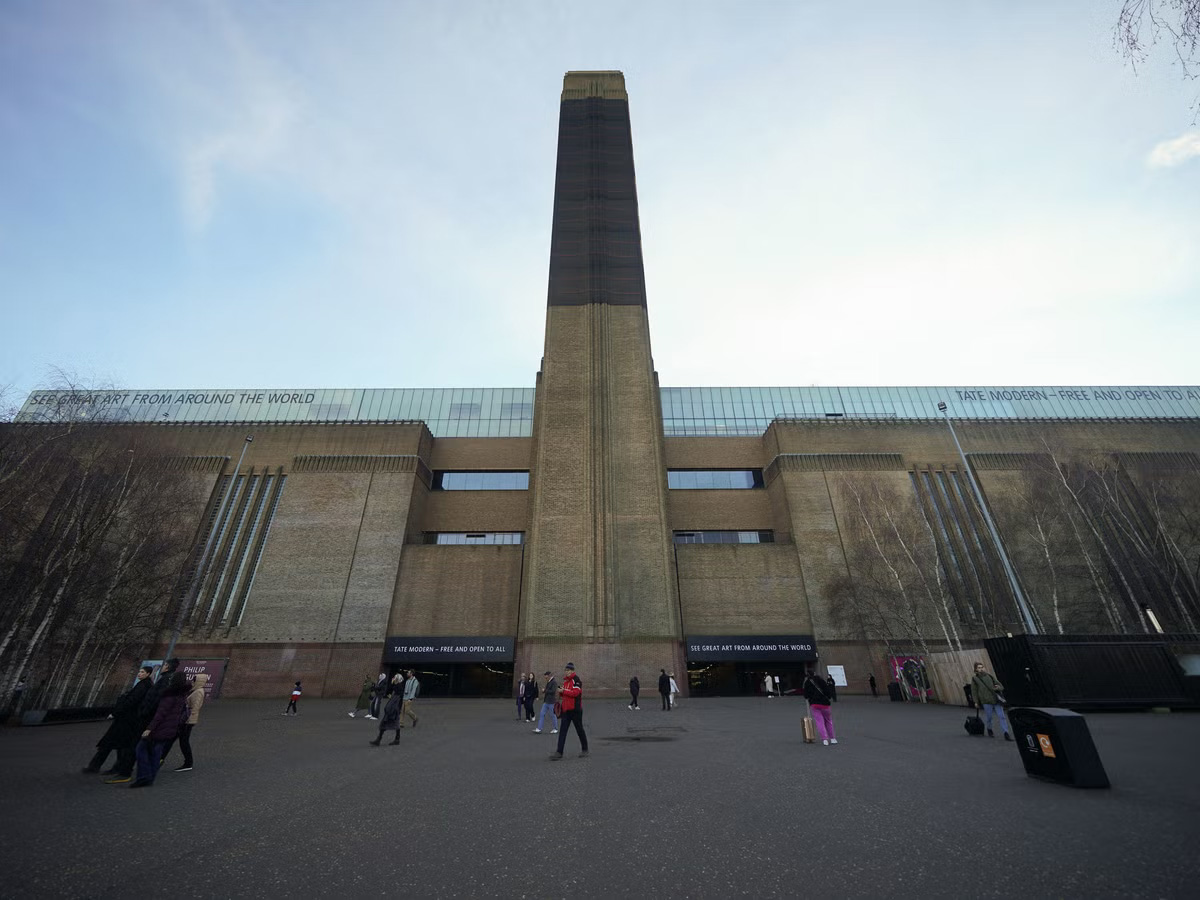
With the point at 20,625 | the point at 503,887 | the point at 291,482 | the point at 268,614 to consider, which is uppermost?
the point at 291,482

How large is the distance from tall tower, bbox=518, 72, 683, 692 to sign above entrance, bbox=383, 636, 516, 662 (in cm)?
198

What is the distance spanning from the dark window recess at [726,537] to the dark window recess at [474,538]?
12.3 metres

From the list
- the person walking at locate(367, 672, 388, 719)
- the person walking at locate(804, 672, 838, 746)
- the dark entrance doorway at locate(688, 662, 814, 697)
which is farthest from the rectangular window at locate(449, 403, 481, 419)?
the person walking at locate(804, 672, 838, 746)

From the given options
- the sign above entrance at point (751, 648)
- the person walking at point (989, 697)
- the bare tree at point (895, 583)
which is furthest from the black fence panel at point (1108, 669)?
the sign above entrance at point (751, 648)

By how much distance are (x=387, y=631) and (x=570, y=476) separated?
612 inches

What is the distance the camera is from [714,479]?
42750 millimetres

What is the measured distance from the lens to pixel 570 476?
36031 millimetres

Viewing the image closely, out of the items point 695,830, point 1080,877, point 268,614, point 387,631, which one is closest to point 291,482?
point 268,614

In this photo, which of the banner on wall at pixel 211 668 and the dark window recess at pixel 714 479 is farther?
the dark window recess at pixel 714 479

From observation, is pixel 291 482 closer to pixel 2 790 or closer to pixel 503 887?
pixel 2 790

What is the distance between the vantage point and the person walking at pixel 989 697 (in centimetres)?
1182

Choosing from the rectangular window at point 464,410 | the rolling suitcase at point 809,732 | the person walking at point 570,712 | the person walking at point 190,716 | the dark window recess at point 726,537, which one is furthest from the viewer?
the rectangular window at point 464,410

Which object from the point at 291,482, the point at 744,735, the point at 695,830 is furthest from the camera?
the point at 291,482

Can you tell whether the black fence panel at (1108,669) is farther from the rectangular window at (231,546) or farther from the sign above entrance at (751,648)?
the rectangular window at (231,546)
